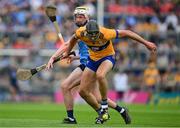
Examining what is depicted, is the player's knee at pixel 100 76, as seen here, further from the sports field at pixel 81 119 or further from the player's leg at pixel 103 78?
the sports field at pixel 81 119

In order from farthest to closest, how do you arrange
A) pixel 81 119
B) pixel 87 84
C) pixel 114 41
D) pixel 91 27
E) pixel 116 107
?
1. pixel 114 41
2. pixel 81 119
3. pixel 116 107
4. pixel 87 84
5. pixel 91 27

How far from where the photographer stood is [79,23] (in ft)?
54.2

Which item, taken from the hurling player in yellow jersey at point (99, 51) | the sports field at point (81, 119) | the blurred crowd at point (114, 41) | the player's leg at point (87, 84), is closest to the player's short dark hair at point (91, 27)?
the hurling player in yellow jersey at point (99, 51)

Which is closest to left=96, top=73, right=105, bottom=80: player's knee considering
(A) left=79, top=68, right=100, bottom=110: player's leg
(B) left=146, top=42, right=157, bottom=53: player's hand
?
(A) left=79, top=68, right=100, bottom=110: player's leg

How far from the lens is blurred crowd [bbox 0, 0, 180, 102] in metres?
34.9

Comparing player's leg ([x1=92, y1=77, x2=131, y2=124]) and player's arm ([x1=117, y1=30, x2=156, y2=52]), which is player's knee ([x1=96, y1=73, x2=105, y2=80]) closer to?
player's arm ([x1=117, y1=30, x2=156, y2=52])

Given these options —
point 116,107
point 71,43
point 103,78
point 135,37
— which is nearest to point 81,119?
point 116,107

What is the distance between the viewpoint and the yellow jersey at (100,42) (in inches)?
611

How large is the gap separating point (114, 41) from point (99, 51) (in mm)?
19408

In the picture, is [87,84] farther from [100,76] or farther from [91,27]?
[91,27]

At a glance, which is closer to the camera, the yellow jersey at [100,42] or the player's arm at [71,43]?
the yellow jersey at [100,42]

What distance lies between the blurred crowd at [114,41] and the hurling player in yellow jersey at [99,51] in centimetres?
1854

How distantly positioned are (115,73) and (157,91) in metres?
2.36

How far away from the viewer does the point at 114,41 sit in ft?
116
